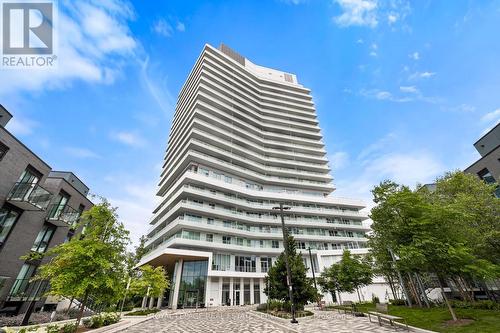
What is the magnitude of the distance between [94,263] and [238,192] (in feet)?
110

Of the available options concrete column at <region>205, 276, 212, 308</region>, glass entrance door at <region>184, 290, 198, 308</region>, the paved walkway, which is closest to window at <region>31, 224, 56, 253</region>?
the paved walkway

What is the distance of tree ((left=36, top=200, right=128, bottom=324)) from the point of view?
42.1ft

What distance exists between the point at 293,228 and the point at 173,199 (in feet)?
82.6

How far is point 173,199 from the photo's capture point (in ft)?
141

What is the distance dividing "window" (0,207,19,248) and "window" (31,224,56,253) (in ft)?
13.7

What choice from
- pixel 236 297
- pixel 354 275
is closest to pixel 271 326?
pixel 354 275

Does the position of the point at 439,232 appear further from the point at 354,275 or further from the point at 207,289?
the point at 207,289

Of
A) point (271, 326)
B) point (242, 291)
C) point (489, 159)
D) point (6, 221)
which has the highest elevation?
point (489, 159)

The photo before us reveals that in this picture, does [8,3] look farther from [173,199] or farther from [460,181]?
[460,181]

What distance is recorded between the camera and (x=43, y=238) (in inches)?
899

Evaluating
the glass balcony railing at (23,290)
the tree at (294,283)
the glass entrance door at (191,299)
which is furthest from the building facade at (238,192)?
the glass balcony railing at (23,290)

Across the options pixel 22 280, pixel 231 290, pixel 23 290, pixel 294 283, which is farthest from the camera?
pixel 231 290

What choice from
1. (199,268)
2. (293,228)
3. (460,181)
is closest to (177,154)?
(199,268)

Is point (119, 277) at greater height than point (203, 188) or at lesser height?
lesser
